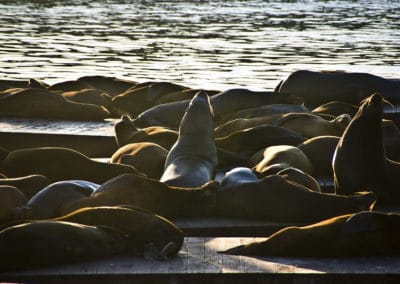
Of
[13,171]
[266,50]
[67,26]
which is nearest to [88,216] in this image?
[13,171]

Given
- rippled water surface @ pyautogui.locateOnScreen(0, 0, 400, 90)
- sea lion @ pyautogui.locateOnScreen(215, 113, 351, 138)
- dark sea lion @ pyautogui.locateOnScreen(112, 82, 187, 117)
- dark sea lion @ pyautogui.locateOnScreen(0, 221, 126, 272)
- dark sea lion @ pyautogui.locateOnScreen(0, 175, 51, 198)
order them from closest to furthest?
dark sea lion @ pyautogui.locateOnScreen(0, 221, 126, 272) → dark sea lion @ pyautogui.locateOnScreen(0, 175, 51, 198) → sea lion @ pyautogui.locateOnScreen(215, 113, 351, 138) → dark sea lion @ pyautogui.locateOnScreen(112, 82, 187, 117) → rippled water surface @ pyautogui.locateOnScreen(0, 0, 400, 90)

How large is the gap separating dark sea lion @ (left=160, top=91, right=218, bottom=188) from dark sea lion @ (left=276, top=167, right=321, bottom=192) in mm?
618

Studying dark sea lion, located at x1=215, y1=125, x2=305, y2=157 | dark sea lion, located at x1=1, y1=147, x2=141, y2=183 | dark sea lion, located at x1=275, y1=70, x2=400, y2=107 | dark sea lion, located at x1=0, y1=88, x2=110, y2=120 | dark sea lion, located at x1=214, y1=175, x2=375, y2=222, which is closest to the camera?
dark sea lion, located at x1=214, y1=175, x2=375, y2=222

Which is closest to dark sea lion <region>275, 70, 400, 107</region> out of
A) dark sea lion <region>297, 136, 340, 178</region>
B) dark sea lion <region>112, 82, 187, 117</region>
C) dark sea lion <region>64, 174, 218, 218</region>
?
dark sea lion <region>112, 82, 187, 117</region>

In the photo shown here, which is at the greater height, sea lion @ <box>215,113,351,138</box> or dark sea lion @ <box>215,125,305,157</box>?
dark sea lion @ <box>215,125,305,157</box>

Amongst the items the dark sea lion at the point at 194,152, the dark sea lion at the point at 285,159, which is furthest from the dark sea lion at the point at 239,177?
the dark sea lion at the point at 285,159

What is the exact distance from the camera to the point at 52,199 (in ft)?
24.3

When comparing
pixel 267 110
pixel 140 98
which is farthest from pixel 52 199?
pixel 140 98

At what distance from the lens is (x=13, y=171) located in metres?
8.82

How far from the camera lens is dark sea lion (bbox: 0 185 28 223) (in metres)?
7.28

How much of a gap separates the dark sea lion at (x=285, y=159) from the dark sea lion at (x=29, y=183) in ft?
5.47

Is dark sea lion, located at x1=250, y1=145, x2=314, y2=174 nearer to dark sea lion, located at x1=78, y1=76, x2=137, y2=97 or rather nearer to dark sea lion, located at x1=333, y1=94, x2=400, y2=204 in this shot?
dark sea lion, located at x1=333, y1=94, x2=400, y2=204

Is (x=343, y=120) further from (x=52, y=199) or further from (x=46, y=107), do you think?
(x=52, y=199)

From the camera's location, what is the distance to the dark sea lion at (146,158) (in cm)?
906
